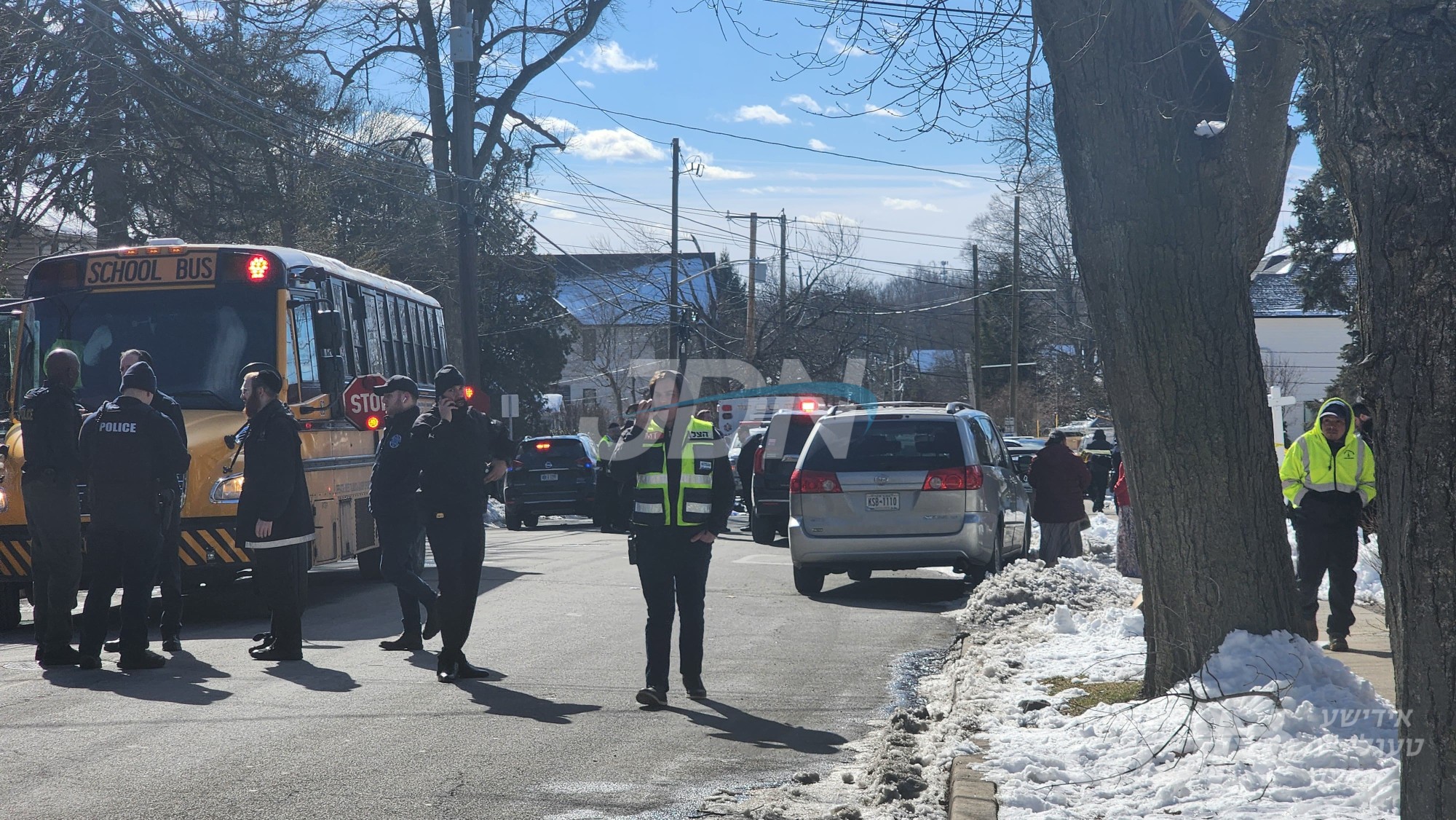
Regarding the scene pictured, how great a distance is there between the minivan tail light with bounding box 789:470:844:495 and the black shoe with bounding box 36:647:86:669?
259 inches

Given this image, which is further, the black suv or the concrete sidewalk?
the black suv

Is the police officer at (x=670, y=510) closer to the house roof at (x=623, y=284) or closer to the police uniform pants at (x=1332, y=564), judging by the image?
the police uniform pants at (x=1332, y=564)

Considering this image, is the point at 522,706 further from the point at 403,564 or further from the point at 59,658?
the point at 59,658

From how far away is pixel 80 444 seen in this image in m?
8.90

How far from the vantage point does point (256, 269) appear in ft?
39.8

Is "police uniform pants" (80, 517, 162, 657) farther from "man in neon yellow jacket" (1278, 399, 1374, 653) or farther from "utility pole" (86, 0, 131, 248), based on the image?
"utility pole" (86, 0, 131, 248)

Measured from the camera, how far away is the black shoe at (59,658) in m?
9.02

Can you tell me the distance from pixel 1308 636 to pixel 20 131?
16350 mm

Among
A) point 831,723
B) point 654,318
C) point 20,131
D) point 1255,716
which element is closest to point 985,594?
point 831,723

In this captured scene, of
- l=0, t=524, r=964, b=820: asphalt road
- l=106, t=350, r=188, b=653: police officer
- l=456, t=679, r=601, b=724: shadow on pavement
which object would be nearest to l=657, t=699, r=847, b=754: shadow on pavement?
l=0, t=524, r=964, b=820: asphalt road

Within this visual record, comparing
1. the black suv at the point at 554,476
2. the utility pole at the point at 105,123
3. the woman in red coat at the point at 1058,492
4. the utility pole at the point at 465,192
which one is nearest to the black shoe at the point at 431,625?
the woman in red coat at the point at 1058,492

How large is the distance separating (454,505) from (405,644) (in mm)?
1643

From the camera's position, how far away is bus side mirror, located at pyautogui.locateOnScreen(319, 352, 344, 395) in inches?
486

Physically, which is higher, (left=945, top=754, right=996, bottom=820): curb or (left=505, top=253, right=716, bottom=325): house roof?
(left=505, top=253, right=716, bottom=325): house roof
